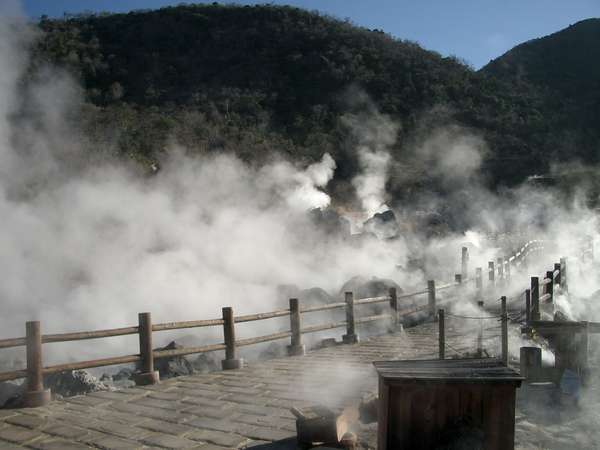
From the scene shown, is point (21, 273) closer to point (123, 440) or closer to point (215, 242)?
point (215, 242)

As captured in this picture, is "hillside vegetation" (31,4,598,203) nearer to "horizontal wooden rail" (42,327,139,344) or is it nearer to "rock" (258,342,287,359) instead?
"rock" (258,342,287,359)

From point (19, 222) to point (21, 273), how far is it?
4.94 feet

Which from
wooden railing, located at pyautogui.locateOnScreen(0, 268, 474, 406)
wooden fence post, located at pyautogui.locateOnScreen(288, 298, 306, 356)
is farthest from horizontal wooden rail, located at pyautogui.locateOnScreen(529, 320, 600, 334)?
wooden railing, located at pyautogui.locateOnScreen(0, 268, 474, 406)

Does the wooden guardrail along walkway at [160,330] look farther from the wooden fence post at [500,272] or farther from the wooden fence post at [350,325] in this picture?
the wooden fence post at [500,272]

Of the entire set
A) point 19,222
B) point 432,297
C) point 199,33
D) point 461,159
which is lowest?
point 432,297

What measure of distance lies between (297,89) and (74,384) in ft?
145

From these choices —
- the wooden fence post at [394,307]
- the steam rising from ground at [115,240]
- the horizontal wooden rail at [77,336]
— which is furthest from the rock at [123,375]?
the wooden fence post at [394,307]

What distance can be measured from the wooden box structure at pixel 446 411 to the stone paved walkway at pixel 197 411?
1334 mm

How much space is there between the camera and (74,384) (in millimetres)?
7676

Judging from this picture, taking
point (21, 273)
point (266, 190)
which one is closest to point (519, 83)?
point (266, 190)

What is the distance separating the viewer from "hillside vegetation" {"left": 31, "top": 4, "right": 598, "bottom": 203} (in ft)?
124

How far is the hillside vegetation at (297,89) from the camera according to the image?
37781mm

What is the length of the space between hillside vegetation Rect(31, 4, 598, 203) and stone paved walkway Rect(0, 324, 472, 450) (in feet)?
79.4

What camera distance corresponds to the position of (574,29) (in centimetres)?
6531
